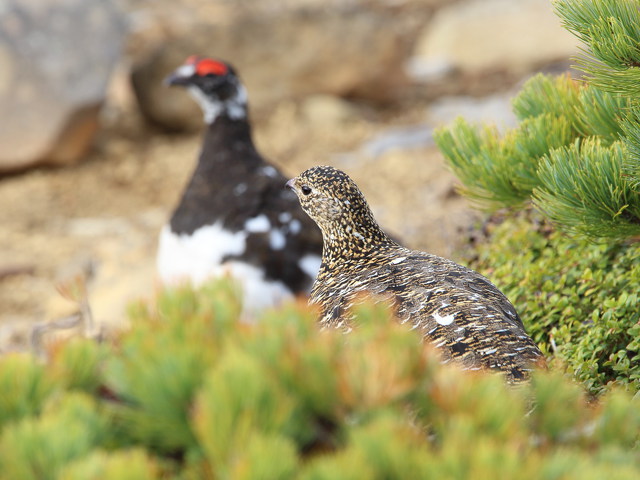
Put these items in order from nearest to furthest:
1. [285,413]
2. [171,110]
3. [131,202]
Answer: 1. [285,413]
2. [131,202]
3. [171,110]

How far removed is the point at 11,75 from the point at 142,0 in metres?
4.35

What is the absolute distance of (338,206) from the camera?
10.2 ft

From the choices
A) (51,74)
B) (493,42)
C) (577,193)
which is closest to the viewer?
(577,193)

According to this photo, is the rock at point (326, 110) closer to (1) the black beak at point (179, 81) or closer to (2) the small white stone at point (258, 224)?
(1) the black beak at point (179, 81)

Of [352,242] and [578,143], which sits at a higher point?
[578,143]

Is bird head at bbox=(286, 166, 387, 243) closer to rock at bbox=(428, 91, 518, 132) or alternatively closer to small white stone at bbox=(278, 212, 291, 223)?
small white stone at bbox=(278, 212, 291, 223)

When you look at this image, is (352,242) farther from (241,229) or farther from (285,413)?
(285,413)

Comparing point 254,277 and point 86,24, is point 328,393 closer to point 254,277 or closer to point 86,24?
point 254,277

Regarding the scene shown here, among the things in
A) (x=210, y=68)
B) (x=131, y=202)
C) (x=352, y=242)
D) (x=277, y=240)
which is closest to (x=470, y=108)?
(x=131, y=202)

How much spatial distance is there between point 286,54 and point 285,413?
8.59 m

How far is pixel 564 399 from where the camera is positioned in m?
1.40

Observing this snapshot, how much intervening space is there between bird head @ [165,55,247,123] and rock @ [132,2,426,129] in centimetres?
387

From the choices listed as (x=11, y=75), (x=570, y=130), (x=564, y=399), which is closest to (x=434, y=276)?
(x=570, y=130)

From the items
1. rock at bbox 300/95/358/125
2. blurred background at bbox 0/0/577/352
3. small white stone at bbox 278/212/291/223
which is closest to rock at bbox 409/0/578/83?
blurred background at bbox 0/0/577/352
